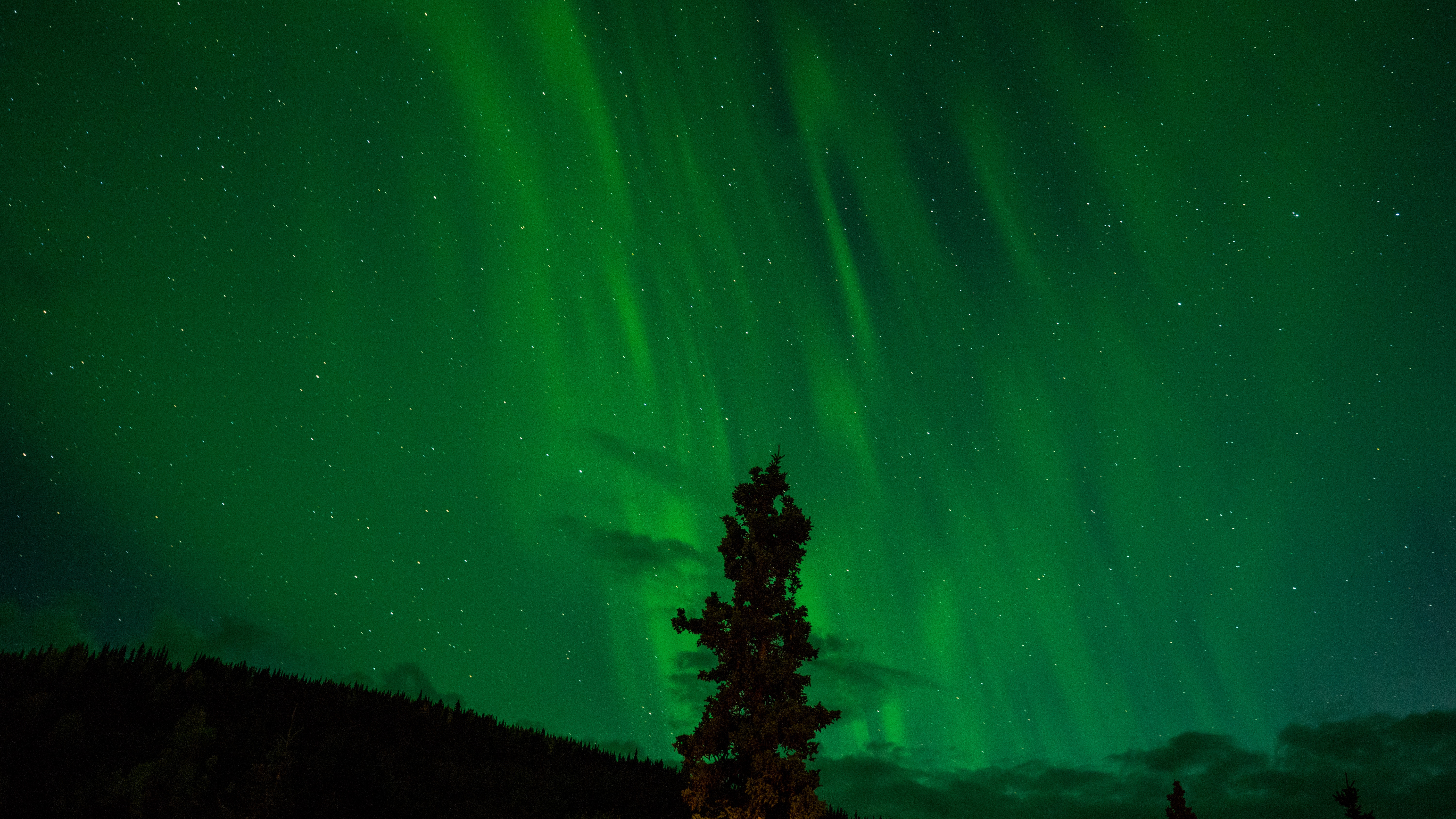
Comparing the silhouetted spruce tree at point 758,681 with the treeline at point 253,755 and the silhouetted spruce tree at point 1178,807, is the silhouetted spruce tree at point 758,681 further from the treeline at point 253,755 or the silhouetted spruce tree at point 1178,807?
the silhouetted spruce tree at point 1178,807

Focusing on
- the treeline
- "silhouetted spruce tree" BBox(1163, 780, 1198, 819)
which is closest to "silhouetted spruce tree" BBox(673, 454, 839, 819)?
the treeline

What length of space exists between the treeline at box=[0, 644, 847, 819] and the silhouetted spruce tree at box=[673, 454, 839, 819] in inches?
283

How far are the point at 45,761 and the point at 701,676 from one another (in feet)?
52.0

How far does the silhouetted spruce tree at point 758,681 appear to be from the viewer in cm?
1675

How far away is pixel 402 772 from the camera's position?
79.8ft

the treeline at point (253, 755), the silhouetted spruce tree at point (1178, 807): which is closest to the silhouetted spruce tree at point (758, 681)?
the treeline at point (253, 755)

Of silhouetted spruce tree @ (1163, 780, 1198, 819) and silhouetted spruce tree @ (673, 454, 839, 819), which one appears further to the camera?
silhouetted spruce tree @ (1163, 780, 1198, 819)

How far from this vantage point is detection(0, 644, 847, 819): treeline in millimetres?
17219

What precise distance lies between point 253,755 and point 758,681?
14.9 meters

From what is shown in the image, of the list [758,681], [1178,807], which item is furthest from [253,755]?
Result: [1178,807]

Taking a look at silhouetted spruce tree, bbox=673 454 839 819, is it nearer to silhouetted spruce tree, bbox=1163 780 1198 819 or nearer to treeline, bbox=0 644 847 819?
treeline, bbox=0 644 847 819

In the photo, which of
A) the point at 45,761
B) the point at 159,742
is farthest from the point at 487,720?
the point at 45,761

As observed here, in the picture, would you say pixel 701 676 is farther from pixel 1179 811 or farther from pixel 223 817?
pixel 1179 811

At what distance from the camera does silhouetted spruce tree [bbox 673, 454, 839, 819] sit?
16.8m
